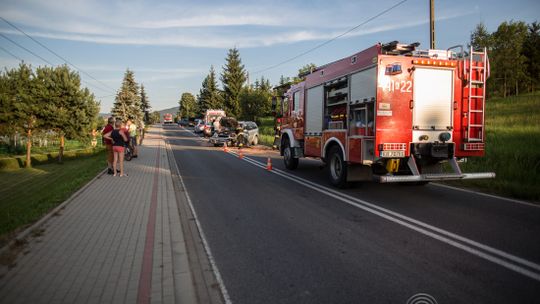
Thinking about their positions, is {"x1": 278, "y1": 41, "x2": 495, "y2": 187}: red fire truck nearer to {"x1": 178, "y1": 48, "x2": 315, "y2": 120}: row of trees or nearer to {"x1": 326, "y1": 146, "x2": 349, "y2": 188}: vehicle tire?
{"x1": 326, "y1": 146, "x2": 349, "y2": 188}: vehicle tire

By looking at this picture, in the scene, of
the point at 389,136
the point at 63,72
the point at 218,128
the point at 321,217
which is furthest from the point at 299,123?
the point at 63,72

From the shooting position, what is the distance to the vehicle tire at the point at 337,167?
877 centimetres

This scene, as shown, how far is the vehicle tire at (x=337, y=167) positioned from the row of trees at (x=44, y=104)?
22.3m

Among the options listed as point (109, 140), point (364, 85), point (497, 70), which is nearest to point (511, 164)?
point (364, 85)

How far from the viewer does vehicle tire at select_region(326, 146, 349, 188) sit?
28.8ft

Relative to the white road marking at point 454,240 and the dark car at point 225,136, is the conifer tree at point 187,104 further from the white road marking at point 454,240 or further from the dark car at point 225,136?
the white road marking at point 454,240

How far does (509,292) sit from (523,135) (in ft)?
46.8

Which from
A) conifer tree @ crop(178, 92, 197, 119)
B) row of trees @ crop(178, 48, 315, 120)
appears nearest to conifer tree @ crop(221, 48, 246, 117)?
row of trees @ crop(178, 48, 315, 120)

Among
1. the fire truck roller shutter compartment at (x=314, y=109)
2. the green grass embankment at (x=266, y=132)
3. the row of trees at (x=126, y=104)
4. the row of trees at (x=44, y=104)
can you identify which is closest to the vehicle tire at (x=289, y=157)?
the fire truck roller shutter compartment at (x=314, y=109)

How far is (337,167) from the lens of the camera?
30.4 feet

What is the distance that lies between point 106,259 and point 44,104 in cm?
2575

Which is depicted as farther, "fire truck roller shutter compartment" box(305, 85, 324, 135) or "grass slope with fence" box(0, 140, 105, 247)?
"fire truck roller shutter compartment" box(305, 85, 324, 135)

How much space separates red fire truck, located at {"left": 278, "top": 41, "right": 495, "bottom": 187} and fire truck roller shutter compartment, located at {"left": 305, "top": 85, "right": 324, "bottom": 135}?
1610 mm

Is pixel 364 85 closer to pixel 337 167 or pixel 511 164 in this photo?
pixel 337 167
